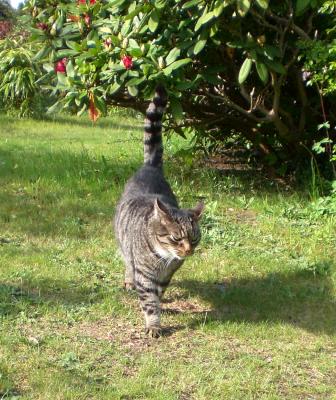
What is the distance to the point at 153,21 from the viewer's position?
603 cm

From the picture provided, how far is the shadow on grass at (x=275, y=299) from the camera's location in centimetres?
489

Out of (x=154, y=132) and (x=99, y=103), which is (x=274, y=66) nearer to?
(x=154, y=132)

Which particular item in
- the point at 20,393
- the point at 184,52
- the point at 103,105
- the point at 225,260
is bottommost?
the point at 20,393

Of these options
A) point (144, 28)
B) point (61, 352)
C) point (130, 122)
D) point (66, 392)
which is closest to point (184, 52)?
point (144, 28)

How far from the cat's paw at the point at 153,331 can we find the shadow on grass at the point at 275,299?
1.04 feet

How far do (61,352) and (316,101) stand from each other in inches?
182

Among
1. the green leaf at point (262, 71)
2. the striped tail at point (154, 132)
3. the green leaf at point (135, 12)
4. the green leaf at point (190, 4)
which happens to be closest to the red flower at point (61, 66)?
the green leaf at point (135, 12)

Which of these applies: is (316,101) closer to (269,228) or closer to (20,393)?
(269,228)

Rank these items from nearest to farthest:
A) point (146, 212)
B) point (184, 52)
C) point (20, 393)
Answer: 1. point (20, 393)
2. point (146, 212)
3. point (184, 52)

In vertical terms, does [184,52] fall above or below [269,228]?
above

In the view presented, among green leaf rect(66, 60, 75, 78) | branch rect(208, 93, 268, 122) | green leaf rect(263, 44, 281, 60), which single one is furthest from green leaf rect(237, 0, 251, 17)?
green leaf rect(66, 60, 75, 78)

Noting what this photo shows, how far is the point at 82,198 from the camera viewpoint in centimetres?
758

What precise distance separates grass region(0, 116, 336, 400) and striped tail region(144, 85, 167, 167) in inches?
36.0

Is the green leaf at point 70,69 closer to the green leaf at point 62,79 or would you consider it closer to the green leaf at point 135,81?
the green leaf at point 62,79
